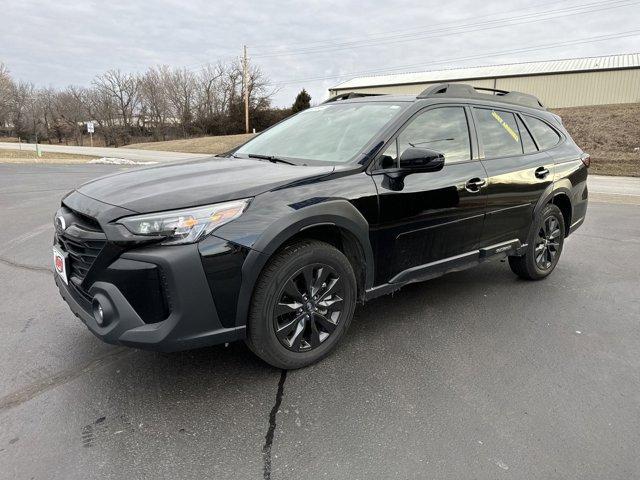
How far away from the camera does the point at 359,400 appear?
8.88 ft

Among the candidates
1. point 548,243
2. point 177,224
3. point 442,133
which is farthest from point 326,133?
point 548,243

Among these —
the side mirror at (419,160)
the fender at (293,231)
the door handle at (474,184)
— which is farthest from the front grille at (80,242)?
the door handle at (474,184)

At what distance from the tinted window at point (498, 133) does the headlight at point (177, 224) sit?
256 cm

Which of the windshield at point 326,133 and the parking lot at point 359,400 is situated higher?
the windshield at point 326,133

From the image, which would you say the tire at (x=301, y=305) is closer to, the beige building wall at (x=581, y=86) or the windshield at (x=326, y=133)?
the windshield at (x=326, y=133)

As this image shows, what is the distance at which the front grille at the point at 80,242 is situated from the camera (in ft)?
8.26

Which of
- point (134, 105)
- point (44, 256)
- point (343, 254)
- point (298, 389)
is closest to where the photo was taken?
point (298, 389)

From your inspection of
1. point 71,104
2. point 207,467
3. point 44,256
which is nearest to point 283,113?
point 71,104

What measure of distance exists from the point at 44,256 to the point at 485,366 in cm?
497

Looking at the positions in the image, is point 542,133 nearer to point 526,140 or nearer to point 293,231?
point 526,140

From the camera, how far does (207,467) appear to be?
216cm

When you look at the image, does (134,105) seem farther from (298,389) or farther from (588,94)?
(298,389)

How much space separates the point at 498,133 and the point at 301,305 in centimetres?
253

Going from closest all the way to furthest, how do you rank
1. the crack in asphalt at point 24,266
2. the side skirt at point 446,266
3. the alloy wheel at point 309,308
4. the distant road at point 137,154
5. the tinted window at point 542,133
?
the alloy wheel at point 309,308, the side skirt at point 446,266, the tinted window at point 542,133, the crack in asphalt at point 24,266, the distant road at point 137,154
